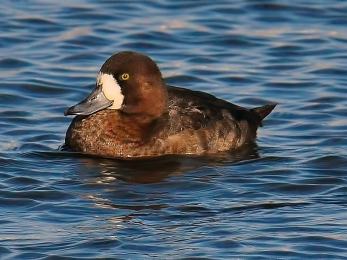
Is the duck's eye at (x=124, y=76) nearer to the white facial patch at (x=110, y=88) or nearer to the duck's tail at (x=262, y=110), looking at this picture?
the white facial patch at (x=110, y=88)

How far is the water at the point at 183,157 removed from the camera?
7445mm

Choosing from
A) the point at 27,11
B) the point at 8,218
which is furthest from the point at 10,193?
the point at 27,11

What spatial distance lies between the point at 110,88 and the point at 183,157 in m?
0.86

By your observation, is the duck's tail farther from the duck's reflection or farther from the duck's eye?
the duck's eye

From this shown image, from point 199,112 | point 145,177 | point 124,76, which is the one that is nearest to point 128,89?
point 124,76

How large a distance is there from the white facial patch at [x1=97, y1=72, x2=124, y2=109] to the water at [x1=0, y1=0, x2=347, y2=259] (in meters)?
0.57

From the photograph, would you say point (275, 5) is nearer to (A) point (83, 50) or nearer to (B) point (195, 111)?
(A) point (83, 50)

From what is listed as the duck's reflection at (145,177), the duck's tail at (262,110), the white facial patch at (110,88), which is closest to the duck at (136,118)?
the white facial patch at (110,88)

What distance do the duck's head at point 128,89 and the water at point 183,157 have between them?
1.64 ft

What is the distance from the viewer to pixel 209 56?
13500 mm

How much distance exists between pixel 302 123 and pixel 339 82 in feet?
5.28

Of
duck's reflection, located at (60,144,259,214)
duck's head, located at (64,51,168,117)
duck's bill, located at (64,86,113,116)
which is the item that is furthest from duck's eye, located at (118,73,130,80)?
duck's reflection, located at (60,144,259,214)

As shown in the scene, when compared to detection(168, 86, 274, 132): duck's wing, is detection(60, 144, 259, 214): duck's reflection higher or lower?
lower

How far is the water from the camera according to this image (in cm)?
745
